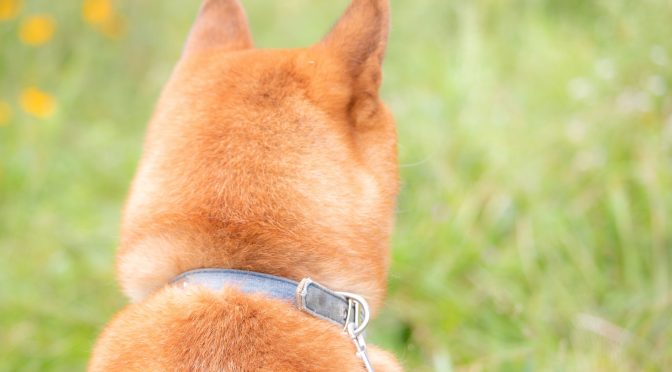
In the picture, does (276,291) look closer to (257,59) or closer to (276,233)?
(276,233)

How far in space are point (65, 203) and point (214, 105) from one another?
7.16 ft

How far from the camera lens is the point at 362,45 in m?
2.00

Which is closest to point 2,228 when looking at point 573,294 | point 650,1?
point 573,294

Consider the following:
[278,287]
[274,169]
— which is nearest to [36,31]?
[274,169]

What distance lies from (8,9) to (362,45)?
3.12 meters

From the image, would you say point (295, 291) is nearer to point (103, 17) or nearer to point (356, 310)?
point (356, 310)

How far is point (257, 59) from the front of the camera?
6.42 feet

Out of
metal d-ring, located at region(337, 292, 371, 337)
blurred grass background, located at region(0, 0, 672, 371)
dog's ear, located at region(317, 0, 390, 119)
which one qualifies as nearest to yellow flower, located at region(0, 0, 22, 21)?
blurred grass background, located at region(0, 0, 672, 371)

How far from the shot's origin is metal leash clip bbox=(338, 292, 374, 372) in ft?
5.59

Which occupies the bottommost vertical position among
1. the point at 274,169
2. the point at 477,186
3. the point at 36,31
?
the point at 477,186

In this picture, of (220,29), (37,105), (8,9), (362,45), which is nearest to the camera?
(362,45)

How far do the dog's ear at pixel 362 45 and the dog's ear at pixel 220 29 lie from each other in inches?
15.0

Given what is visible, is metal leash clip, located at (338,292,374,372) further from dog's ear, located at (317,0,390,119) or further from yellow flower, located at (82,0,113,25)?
yellow flower, located at (82,0,113,25)

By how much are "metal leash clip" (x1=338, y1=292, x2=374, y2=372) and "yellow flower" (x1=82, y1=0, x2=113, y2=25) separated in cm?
343
